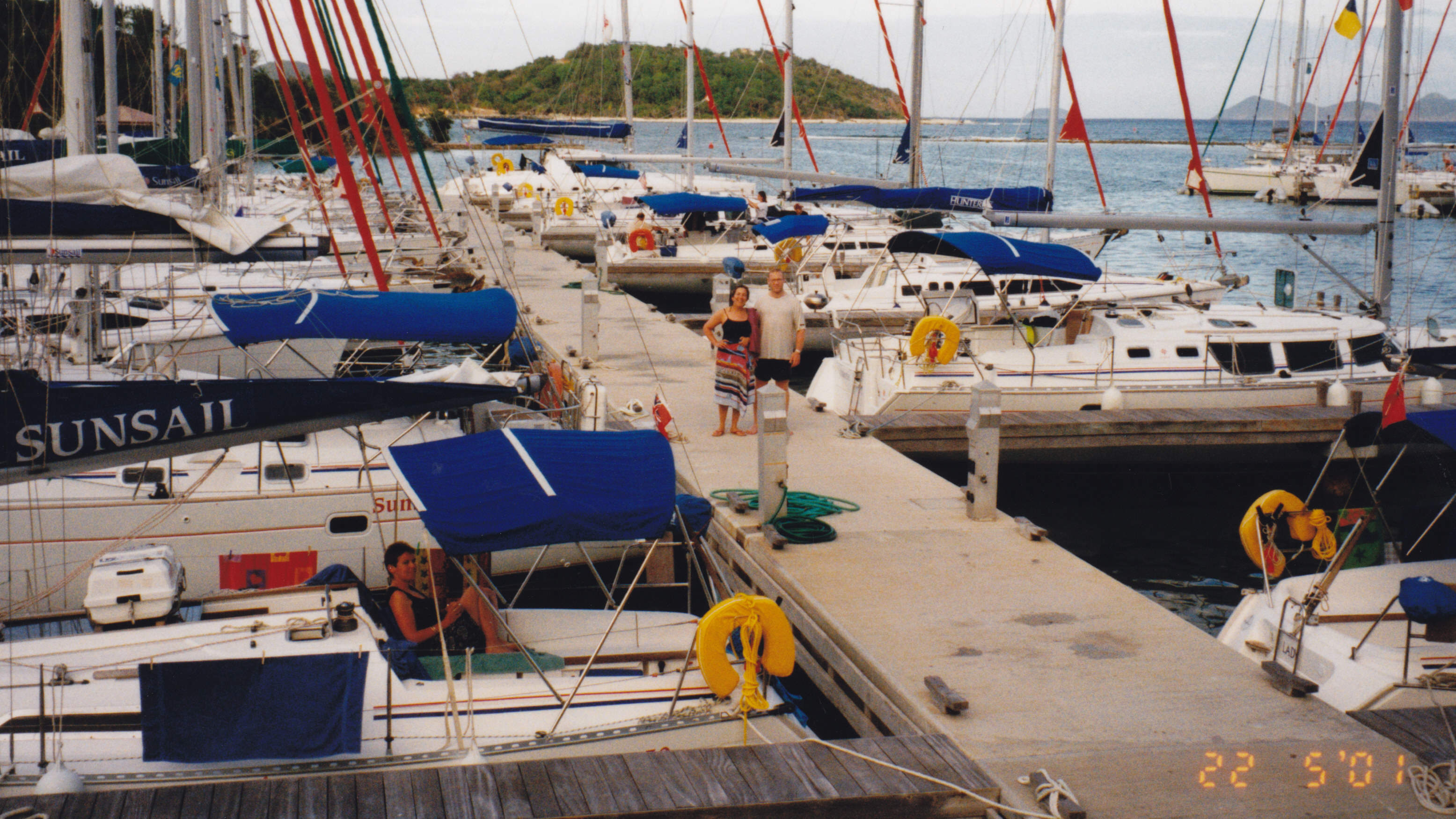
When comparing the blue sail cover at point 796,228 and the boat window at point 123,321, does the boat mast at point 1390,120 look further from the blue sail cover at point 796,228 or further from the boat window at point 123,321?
the boat window at point 123,321

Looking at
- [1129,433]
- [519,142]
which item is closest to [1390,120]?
[1129,433]

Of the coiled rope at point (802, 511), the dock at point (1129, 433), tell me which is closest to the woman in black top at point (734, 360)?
the dock at point (1129, 433)

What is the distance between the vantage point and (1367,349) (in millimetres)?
15062

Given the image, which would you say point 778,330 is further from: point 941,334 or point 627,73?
Result: point 627,73

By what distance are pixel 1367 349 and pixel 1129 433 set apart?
11.8ft

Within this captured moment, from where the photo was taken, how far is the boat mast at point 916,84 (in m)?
22.7

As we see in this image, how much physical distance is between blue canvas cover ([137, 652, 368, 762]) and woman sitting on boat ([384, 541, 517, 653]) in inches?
55.3

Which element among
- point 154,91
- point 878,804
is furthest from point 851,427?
point 154,91

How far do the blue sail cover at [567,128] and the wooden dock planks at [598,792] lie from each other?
33.2 metres

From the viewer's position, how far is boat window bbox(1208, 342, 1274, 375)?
48.9ft

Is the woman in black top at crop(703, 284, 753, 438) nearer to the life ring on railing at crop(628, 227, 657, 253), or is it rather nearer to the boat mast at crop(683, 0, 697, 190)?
the life ring on railing at crop(628, 227, 657, 253)

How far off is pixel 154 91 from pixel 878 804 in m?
34.7

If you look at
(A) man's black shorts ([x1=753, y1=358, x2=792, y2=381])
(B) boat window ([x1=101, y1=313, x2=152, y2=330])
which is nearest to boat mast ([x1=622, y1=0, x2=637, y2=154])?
(B) boat window ([x1=101, y1=313, x2=152, y2=330])

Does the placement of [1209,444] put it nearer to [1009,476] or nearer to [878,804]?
[1009,476]
